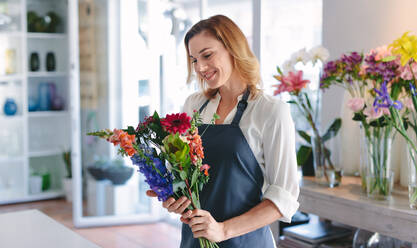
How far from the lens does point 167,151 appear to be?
51.8 inches

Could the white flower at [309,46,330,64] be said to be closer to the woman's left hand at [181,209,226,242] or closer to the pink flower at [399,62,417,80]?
the pink flower at [399,62,417,80]

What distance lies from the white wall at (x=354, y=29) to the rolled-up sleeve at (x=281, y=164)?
123 centimetres

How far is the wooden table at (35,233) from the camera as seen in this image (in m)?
1.69

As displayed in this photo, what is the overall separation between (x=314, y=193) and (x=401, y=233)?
0.51m

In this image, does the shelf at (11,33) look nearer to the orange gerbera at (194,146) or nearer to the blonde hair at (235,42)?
the blonde hair at (235,42)

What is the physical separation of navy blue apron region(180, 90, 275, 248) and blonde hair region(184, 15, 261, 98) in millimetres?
161

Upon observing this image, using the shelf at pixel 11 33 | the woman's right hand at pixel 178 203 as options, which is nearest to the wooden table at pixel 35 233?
the woman's right hand at pixel 178 203


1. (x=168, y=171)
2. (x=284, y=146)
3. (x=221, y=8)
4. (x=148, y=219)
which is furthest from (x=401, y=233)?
(x=148, y=219)

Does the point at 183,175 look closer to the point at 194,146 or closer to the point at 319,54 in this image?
the point at 194,146

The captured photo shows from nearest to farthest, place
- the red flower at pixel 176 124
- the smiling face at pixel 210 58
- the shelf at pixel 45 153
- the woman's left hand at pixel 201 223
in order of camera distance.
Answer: the red flower at pixel 176 124, the woman's left hand at pixel 201 223, the smiling face at pixel 210 58, the shelf at pixel 45 153

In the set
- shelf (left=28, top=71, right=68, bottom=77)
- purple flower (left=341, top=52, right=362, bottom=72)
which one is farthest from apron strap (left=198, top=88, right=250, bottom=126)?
shelf (left=28, top=71, right=68, bottom=77)

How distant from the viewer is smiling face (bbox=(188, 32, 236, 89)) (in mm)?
1649

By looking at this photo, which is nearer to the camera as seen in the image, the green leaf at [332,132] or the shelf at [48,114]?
the green leaf at [332,132]

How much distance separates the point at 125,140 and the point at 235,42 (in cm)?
59
